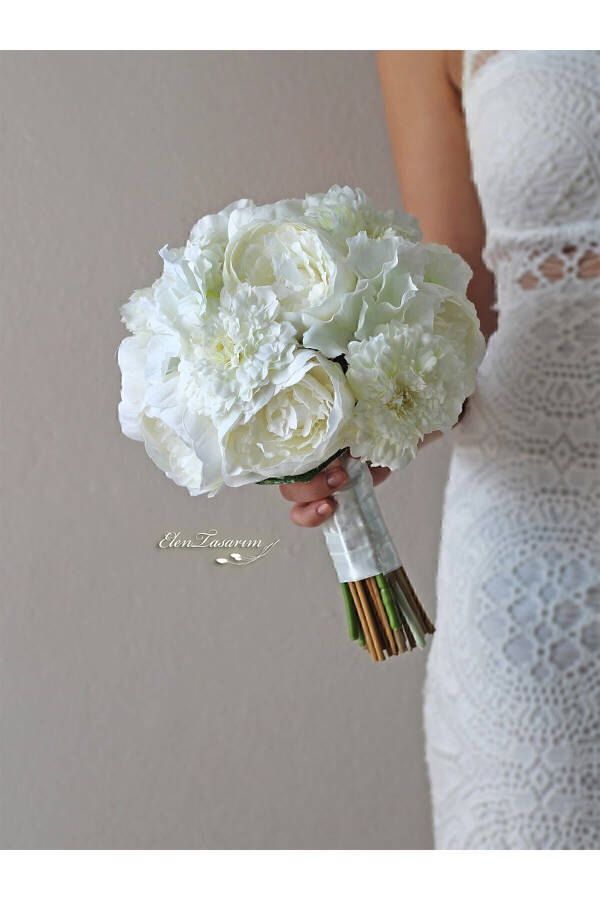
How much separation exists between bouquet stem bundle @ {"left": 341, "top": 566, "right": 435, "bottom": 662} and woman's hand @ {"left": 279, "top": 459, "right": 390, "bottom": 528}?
8cm

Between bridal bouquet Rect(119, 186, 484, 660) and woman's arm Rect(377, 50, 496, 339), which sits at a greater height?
woman's arm Rect(377, 50, 496, 339)

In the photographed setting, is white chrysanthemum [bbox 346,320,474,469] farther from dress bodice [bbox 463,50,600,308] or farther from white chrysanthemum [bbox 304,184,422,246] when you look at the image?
dress bodice [bbox 463,50,600,308]

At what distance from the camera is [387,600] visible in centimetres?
79

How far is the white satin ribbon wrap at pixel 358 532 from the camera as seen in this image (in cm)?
79

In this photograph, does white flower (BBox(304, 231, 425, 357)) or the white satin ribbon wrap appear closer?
white flower (BBox(304, 231, 425, 357))

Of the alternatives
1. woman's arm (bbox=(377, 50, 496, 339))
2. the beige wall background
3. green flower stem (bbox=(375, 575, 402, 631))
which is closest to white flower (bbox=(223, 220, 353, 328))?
green flower stem (bbox=(375, 575, 402, 631))

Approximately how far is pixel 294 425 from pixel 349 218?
0.19 m

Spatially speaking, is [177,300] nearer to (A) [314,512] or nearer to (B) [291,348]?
(B) [291,348]

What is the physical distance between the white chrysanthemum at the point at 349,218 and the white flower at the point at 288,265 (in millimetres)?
32

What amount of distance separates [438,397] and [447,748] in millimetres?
438

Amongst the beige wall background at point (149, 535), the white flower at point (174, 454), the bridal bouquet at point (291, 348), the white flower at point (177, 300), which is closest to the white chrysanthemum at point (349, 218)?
the bridal bouquet at point (291, 348)

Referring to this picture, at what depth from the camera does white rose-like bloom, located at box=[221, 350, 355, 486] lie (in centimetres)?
61

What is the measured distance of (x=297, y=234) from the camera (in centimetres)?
64
